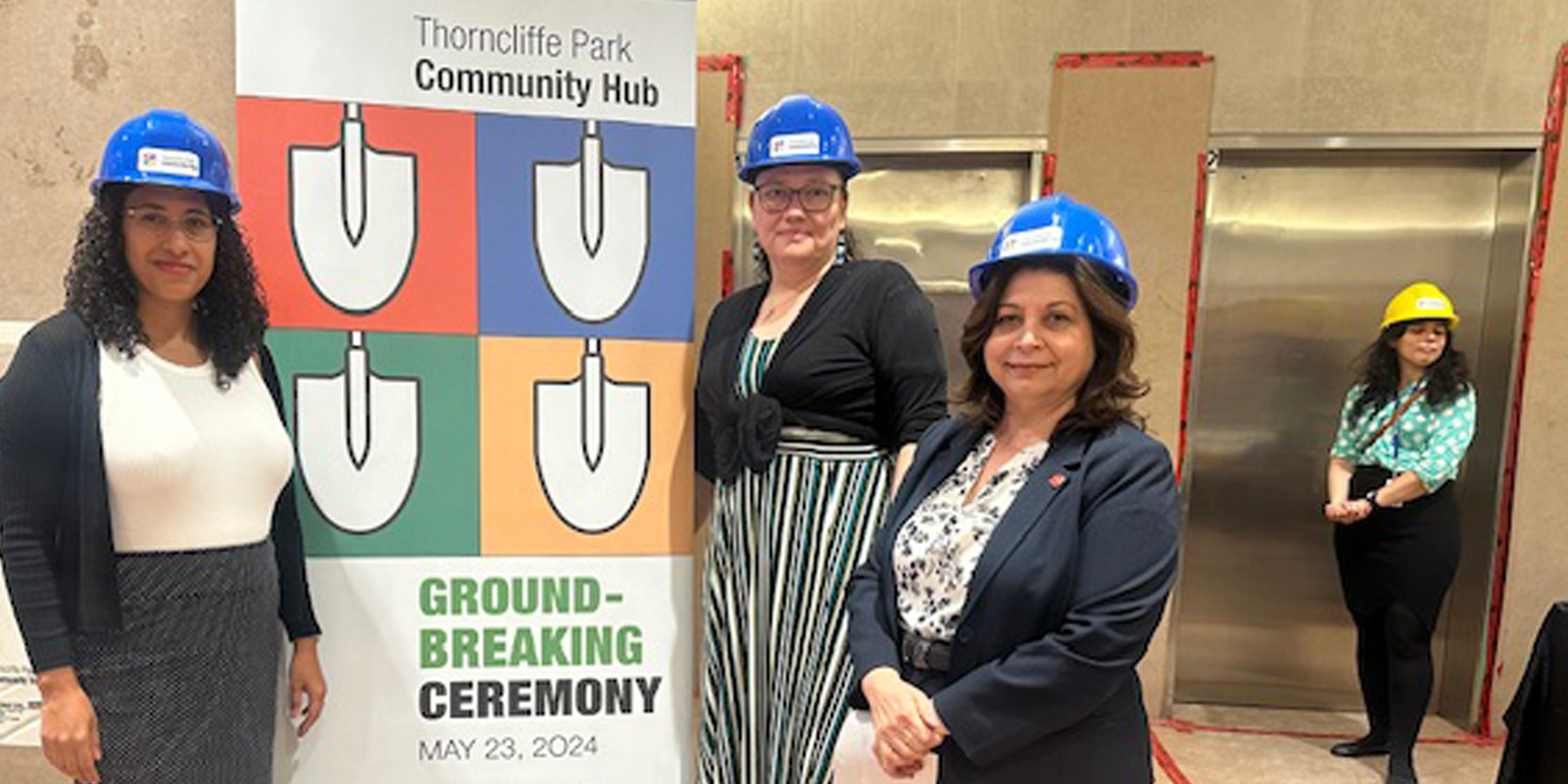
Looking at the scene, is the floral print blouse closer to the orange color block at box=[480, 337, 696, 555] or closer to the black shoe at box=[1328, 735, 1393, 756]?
the orange color block at box=[480, 337, 696, 555]

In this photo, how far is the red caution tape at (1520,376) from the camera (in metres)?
3.23

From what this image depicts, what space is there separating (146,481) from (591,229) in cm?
94

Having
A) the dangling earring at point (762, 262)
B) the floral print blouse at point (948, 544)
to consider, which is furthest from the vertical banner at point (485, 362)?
the floral print blouse at point (948, 544)

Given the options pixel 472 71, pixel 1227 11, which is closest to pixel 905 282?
pixel 472 71

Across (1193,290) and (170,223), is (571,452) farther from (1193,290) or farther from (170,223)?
(1193,290)

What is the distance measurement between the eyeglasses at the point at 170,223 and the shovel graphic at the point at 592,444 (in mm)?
677

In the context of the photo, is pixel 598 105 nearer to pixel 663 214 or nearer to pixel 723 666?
pixel 663 214

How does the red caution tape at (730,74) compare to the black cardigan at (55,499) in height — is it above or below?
above

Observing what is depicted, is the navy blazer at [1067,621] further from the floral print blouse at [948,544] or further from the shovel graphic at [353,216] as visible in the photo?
the shovel graphic at [353,216]

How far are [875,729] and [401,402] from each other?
3.97 feet

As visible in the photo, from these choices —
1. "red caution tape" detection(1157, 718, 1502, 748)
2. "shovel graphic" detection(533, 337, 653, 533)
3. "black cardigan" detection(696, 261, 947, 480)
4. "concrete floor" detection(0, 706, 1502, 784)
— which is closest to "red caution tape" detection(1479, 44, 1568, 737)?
"red caution tape" detection(1157, 718, 1502, 748)

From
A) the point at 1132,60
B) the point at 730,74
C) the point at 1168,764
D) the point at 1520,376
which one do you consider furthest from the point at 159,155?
the point at 1520,376

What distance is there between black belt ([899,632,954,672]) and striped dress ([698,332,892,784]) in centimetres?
36

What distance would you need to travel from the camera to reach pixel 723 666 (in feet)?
6.10
